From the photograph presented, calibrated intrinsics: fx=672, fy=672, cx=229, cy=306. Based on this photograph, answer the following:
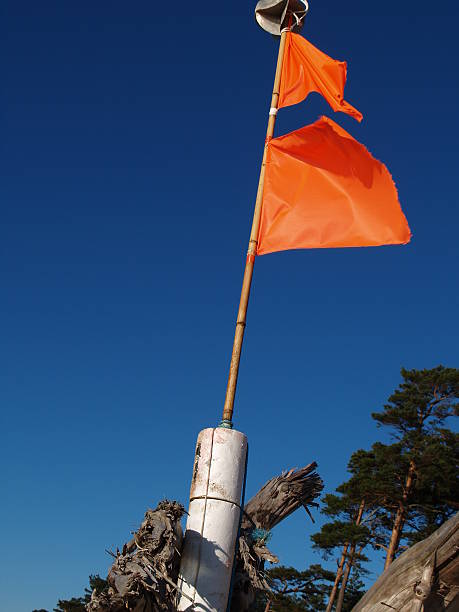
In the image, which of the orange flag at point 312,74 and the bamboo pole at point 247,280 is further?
the orange flag at point 312,74

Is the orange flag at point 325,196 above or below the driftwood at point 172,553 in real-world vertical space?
above

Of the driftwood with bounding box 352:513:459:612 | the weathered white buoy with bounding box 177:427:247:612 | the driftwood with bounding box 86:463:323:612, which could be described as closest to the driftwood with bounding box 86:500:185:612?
the driftwood with bounding box 86:463:323:612

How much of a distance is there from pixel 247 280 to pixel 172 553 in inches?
90.5

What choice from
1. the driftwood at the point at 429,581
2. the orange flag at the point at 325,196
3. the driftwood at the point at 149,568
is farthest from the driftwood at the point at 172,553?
the orange flag at the point at 325,196

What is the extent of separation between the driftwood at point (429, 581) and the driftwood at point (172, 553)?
56.8 inches

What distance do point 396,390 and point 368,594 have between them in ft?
82.0

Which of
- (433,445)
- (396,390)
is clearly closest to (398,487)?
(433,445)

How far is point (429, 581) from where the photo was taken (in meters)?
2.93

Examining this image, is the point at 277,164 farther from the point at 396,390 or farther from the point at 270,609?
the point at 270,609

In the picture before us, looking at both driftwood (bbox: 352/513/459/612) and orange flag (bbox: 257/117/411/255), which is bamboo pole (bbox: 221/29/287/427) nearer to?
orange flag (bbox: 257/117/411/255)

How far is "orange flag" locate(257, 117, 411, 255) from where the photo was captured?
6.15 m

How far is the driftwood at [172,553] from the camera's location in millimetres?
3922

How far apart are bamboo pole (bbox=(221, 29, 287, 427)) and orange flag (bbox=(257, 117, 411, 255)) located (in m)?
0.09

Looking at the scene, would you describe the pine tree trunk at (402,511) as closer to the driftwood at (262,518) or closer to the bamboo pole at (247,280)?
the bamboo pole at (247,280)
